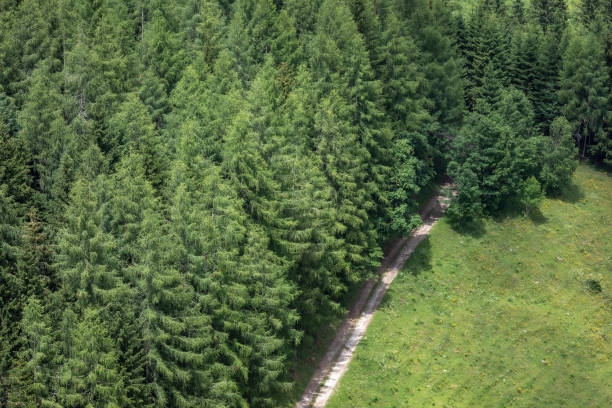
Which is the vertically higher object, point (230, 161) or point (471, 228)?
point (230, 161)

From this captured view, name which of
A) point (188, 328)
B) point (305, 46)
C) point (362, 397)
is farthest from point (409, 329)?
point (305, 46)

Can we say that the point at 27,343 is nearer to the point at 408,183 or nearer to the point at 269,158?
the point at 269,158

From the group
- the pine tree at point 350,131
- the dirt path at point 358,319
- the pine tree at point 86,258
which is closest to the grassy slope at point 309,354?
the dirt path at point 358,319

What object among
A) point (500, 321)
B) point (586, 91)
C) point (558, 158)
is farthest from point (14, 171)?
point (586, 91)

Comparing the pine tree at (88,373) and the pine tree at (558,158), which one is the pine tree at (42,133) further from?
the pine tree at (558,158)

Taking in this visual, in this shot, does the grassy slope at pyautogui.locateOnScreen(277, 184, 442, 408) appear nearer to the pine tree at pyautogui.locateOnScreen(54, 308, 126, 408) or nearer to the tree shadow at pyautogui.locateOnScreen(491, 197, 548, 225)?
the pine tree at pyautogui.locateOnScreen(54, 308, 126, 408)

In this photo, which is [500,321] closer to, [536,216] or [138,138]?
[536,216]
